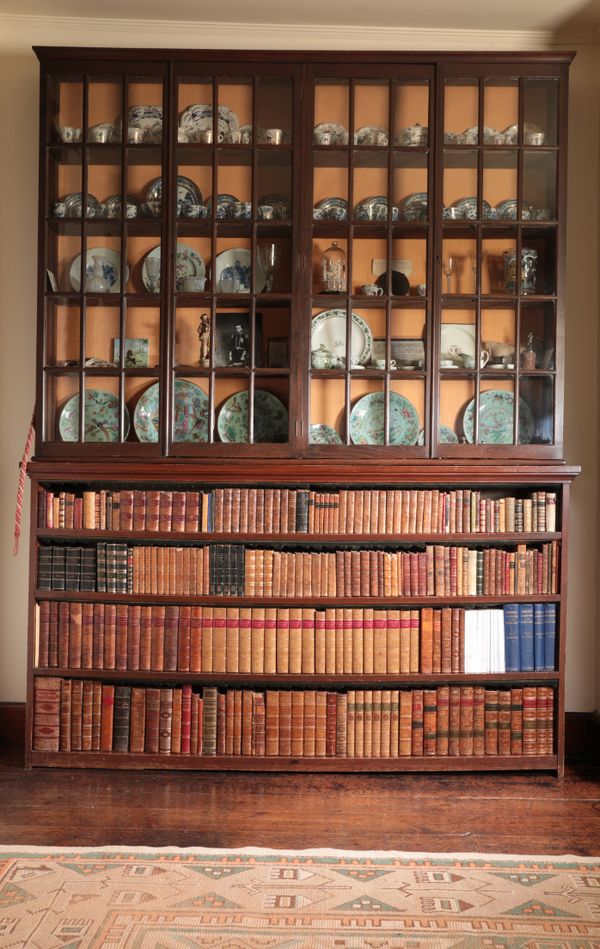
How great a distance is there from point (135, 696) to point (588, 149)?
9.30 feet

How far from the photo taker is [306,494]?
123 inches

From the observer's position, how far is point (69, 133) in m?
3.16

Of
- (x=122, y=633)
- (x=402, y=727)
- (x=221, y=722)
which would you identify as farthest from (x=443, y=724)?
(x=122, y=633)

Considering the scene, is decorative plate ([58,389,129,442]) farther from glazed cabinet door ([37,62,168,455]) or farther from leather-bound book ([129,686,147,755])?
leather-bound book ([129,686,147,755])

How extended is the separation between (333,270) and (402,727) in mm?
1741

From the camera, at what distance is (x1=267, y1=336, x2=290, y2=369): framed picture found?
3.19 m

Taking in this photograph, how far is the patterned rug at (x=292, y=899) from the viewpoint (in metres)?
2.10

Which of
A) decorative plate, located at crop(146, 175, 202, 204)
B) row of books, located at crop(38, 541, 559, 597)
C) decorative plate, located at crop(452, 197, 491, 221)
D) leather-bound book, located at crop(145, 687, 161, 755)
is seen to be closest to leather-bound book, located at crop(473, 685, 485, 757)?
row of books, located at crop(38, 541, 559, 597)

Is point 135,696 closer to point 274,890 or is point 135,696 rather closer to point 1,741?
point 1,741

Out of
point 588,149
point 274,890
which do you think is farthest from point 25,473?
point 588,149

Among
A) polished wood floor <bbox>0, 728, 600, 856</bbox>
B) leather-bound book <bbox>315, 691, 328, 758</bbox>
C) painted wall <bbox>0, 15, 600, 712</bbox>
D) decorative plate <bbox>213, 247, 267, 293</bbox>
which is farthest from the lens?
painted wall <bbox>0, 15, 600, 712</bbox>

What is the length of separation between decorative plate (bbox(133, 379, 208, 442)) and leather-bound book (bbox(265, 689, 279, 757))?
1.01 meters

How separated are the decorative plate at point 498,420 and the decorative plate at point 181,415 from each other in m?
1.01

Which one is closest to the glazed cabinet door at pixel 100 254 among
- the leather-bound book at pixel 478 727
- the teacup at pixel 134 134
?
the teacup at pixel 134 134
